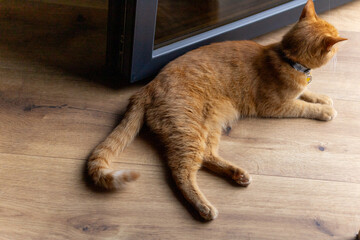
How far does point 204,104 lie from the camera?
1.65m

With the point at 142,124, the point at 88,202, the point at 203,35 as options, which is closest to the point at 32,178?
the point at 88,202

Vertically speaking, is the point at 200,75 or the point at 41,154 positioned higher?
the point at 200,75

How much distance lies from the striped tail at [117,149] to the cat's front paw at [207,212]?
0.24 m

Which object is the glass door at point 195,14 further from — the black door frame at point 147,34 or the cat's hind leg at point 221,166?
the cat's hind leg at point 221,166

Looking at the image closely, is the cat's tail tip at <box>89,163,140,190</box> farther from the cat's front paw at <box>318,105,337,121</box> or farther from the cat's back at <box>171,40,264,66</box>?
the cat's front paw at <box>318,105,337,121</box>

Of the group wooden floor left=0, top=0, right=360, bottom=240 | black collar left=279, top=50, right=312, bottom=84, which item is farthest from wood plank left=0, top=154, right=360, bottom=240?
black collar left=279, top=50, right=312, bottom=84

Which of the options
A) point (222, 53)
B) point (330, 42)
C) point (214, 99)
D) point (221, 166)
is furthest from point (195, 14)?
point (221, 166)

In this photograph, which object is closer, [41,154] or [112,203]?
[112,203]

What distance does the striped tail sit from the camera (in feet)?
4.63

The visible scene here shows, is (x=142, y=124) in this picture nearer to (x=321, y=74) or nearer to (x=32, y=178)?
(x=32, y=178)

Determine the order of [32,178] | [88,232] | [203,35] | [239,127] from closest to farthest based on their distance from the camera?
1. [88,232]
2. [32,178]
3. [239,127]
4. [203,35]

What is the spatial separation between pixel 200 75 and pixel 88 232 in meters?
0.72

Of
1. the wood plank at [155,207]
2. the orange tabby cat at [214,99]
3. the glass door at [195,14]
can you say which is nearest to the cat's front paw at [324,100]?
the orange tabby cat at [214,99]

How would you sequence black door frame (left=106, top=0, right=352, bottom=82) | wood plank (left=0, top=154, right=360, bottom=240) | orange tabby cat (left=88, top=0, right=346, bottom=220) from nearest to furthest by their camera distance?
wood plank (left=0, top=154, right=360, bottom=240), orange tabby cat (left=88, top=0, right=346, bottom=220), black door frame (left=106, top=0, right=352, bottom=82)
